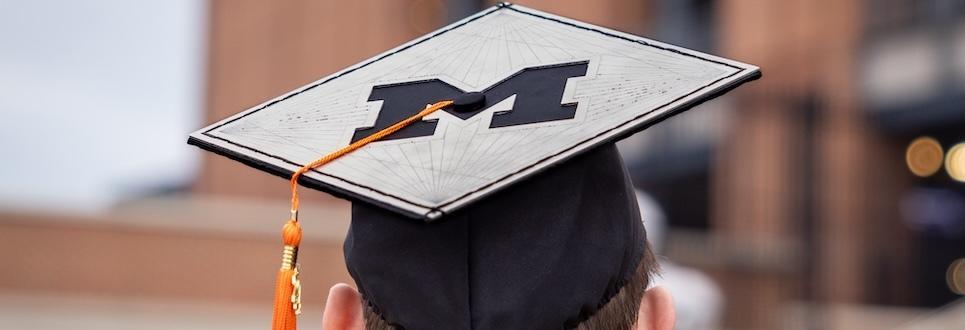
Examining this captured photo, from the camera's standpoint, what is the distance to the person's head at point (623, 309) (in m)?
1.48

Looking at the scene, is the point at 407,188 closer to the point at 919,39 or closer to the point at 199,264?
the point at 199,264

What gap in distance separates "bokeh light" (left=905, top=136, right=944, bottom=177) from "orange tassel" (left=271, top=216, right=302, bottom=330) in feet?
35.1

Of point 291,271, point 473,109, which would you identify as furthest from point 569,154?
point 291,271

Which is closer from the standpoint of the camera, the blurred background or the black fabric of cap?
the black fabric of cap

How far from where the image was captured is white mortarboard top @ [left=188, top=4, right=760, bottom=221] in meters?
1.46

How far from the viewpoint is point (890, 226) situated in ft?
36.0

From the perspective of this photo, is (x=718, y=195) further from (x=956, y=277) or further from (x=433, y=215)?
(x=433, y=215)

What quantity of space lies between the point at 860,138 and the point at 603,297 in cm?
1067

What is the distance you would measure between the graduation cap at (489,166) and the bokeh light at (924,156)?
10.4 meters

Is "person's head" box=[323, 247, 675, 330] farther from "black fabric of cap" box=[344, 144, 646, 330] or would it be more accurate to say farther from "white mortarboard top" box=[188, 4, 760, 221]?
"white mortarboard top" box=[188, 4, 760, 221]

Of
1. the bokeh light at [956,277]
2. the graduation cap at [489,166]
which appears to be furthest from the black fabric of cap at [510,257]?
the bokeh light at [956,277]

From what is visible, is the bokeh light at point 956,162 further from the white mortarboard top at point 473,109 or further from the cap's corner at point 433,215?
the cap's corner at point 433,215

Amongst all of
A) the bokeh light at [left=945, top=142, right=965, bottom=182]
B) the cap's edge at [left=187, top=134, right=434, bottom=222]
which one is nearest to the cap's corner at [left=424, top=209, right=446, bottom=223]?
the cap's edge at [left=187, top=134, right=434, bottom=222]

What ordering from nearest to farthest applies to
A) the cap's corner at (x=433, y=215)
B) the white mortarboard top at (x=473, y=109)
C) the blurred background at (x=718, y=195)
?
1. the cap's corner at (x=433, y=215)
2. the white mortarboard top at (x=473, y=109)
3. the blurred background at (x=718, y=195)
